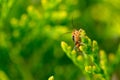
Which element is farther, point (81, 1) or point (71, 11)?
point (81, 1)

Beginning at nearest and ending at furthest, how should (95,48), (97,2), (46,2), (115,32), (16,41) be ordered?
(95,48), (46,2), (16,41), (115,32), (97,2)

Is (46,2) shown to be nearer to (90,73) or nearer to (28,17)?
(28,17)

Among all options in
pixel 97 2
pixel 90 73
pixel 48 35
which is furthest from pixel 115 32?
pixel 90 73

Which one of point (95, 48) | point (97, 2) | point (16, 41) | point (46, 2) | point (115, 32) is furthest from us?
point (97, 2)

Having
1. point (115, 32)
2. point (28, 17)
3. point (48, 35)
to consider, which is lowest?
point (115, 32)

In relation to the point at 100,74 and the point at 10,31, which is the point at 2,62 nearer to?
the point at 10,31

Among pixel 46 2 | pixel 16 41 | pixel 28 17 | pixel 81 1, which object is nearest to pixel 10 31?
pixel 16 41

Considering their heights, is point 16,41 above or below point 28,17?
below
